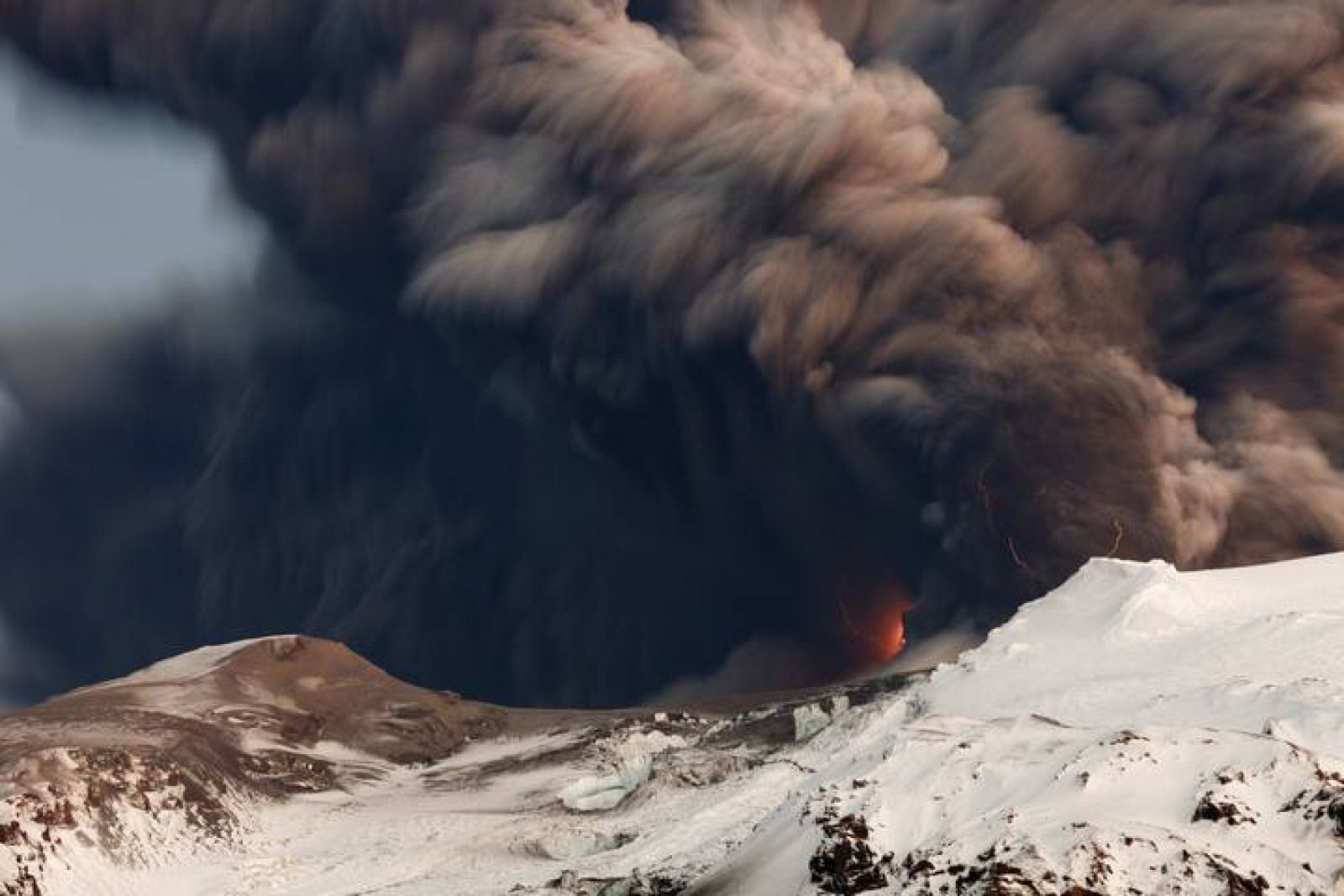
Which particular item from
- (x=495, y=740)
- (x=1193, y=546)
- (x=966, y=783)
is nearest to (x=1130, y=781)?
(x=966, y=783)

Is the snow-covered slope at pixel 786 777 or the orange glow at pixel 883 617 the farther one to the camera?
the orange glow at pixel 883 617

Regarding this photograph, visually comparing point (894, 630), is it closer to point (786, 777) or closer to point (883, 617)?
point (883, 617)

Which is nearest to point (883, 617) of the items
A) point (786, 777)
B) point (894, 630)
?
point (894, 630)

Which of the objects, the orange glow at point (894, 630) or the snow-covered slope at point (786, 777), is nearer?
the snow-covered slope at point (786, 777)

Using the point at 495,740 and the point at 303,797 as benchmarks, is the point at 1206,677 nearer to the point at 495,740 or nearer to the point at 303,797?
the point at 303,797

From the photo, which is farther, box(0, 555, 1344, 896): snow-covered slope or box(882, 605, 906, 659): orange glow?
box(882, 605, 906, 659): orange glow

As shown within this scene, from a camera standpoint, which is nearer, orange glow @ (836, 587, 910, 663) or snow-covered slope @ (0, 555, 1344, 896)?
snow-covered slope @ (0, 555, 1344, 896)

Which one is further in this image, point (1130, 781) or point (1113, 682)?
point (1113, 682)

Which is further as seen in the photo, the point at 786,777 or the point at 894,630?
the point at 894,630
